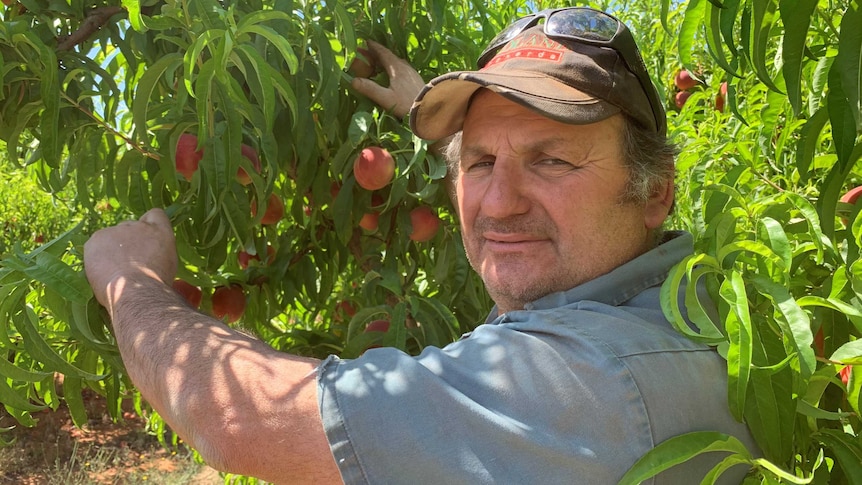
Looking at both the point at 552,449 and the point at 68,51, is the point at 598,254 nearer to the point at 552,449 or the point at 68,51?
the point at 552,449

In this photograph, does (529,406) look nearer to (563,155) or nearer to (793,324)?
(793,324)

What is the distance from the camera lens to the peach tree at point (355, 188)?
31.4 inches

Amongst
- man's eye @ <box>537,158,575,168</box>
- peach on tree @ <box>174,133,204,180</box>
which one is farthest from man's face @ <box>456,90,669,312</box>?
peach on tree @ <box>174,133,204,180</box>

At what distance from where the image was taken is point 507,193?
3.91 ft

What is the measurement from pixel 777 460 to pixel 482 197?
1.99 feet

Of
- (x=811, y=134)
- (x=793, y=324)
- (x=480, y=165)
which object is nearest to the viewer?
(x=793, y=324)

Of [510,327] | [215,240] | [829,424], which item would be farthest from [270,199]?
[829,424]

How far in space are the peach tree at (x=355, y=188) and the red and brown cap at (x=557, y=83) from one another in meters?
0.13

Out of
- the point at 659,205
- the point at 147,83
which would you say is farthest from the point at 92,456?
the point at 659,205

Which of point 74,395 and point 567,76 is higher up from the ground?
point 567,76

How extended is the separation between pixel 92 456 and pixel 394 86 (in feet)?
15.7

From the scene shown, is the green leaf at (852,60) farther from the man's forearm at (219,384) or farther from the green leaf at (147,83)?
the green leaf at (147,83)

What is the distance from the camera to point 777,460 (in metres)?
0.83

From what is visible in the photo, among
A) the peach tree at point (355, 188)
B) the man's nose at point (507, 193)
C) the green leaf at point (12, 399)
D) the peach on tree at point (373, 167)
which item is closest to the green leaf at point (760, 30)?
the peach tree at point (355, 188)
